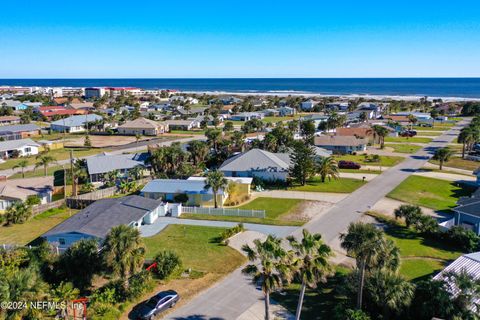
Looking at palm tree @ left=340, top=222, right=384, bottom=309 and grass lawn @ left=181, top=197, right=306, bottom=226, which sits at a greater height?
palm tree @ left=340, top=222, right=384, bottom=309

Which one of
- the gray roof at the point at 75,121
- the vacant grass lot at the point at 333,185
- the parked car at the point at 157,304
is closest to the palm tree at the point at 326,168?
the vacant grass lot at the point at 333,185

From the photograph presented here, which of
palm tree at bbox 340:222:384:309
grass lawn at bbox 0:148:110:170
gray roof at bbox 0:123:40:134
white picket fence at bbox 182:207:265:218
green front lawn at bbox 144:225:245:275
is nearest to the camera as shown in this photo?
palm tree at bbox 340:222:384:309

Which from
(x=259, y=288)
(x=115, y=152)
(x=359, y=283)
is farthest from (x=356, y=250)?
(x=115, y=152)

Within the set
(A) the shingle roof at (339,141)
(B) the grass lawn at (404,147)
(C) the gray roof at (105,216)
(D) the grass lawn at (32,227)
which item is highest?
(A) the shingle roof at (339,141)

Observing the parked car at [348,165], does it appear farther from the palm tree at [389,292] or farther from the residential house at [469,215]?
the palm tree at [389,292]

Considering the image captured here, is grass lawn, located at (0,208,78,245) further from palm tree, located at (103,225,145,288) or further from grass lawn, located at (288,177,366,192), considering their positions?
grass lawn, located at (288,177,366,192)

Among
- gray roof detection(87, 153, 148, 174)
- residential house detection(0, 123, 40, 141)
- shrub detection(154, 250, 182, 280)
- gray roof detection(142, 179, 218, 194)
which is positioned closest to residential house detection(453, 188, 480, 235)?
gray roof detection(142, 179, 218, 194)

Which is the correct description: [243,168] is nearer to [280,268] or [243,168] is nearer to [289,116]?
[280,268]

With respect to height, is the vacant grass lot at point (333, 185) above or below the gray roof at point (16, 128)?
below
